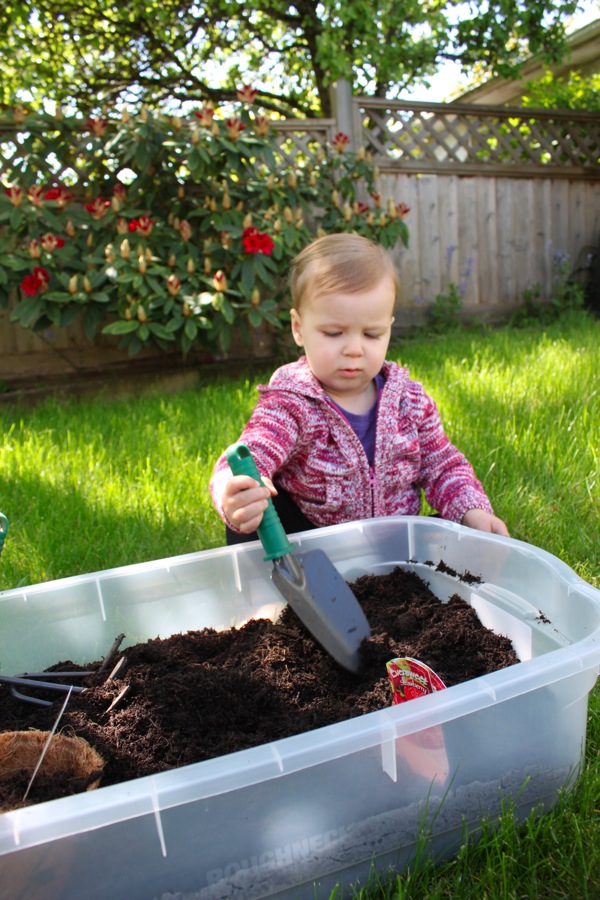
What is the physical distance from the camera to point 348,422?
4.82 ft

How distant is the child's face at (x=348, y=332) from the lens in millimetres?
1324

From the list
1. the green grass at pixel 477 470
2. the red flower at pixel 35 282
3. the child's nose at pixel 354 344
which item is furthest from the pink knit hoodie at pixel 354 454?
the red flower at pixel 35 282

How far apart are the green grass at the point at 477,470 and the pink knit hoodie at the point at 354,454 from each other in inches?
9.3

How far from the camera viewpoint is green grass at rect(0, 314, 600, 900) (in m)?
0.79

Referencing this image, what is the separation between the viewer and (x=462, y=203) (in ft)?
15.1

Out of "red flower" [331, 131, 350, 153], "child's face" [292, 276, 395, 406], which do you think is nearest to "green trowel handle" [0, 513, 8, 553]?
"child's face" [292, 276, 395, 406]

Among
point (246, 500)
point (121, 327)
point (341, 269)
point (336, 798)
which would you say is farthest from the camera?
point (121, 327)

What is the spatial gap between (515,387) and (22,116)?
2.32 metres

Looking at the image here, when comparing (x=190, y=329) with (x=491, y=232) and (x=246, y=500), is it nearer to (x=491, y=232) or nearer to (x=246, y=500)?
(x=246, y=500)

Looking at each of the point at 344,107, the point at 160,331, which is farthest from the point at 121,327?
the point at 344,107

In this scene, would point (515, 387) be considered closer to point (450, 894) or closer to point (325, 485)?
point (325, 485)

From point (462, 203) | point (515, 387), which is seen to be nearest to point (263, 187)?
point (515, 387)

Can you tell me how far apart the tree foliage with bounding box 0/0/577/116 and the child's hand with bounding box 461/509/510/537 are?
3.32m

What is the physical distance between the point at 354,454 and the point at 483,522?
0.28m
